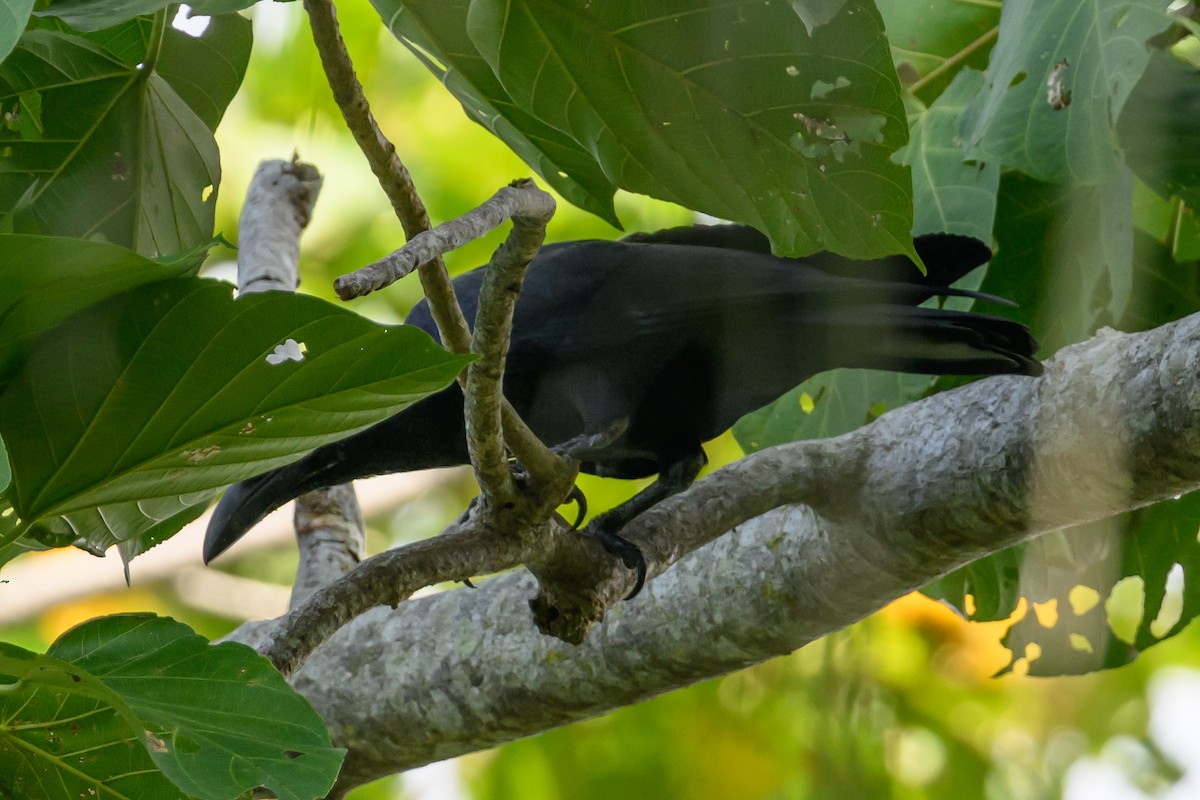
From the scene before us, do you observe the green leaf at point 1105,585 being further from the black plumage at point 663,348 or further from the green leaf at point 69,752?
the green leaf at point 69,752

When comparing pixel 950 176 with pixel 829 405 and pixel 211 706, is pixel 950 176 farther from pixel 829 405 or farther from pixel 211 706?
pixel 211 706

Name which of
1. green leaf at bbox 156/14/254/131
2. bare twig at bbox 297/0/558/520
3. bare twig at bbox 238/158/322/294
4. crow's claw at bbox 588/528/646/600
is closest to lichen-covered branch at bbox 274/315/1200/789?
crow's claw at bbox 588/528/646/600

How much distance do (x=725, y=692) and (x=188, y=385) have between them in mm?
2188

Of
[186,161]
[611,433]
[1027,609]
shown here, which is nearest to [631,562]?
[611,433]

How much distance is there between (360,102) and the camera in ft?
3.30

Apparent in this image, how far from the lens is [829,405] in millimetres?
2139

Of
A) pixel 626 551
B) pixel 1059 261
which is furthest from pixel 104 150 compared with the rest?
pixel 1059 261

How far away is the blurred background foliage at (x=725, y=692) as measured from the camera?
2596 millimetres

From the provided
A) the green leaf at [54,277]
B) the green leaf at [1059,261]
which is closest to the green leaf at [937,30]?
the green leaf at [1059,261]

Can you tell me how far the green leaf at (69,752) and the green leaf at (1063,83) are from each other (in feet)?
4.33

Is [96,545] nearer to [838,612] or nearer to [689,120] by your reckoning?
[689,120]

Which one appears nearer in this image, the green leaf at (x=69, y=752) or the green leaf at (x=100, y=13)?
the green leaf at (x=100, y=13)

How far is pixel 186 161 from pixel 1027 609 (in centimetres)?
166

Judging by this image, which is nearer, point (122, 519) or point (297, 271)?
point (122, 519)
